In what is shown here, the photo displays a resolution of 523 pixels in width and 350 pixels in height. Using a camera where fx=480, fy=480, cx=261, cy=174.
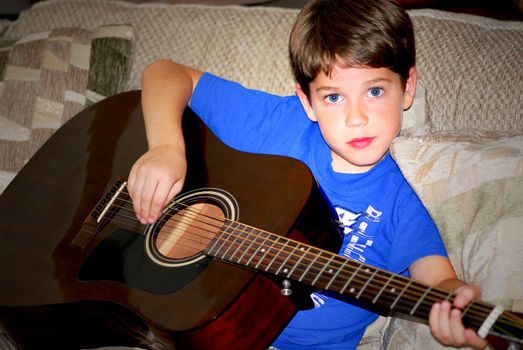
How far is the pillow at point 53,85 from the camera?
1.56m

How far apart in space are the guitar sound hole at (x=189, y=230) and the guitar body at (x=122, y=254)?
0.05 meters

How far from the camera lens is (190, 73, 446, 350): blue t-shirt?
1053 mm

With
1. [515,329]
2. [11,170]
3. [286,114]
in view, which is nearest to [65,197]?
[11,170]

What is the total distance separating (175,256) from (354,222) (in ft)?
1.36

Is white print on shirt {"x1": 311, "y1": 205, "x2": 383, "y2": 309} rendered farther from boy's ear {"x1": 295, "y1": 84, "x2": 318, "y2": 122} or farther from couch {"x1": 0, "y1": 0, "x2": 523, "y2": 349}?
boy's ear {"x1": 295, "y1": 84, "x2": 318, "y2": 122}


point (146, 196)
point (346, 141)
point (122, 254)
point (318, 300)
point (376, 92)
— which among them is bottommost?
point (318, 300)

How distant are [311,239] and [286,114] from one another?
44 cm

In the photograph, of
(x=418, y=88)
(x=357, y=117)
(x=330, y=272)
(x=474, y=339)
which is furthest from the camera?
(x=418, y=88)

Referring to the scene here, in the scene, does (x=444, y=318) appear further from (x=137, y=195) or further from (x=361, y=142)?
(x=137, y=195)

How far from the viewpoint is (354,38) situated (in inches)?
40.8

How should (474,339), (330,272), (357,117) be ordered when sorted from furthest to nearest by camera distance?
(357,117), (330,272), (474,339)

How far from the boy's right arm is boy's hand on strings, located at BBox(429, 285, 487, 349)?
1.97 feet

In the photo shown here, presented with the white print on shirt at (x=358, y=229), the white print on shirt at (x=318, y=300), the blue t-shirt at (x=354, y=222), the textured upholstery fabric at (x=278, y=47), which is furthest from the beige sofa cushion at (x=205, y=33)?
the white print on shirt at (x=318, y=300)

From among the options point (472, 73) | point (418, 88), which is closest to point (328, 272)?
point (418, 88)
